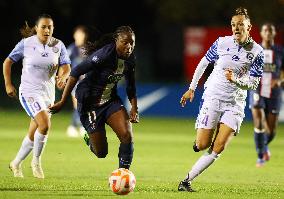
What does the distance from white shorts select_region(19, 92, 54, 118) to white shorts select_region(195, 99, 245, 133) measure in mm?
2433

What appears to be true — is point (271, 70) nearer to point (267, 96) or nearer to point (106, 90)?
point (267, 96)

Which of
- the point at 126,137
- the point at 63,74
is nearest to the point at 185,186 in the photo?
the point at 126,137

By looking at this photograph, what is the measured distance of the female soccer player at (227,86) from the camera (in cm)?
1260

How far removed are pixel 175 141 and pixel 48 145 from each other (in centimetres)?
348

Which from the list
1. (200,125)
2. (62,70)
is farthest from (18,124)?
(200,125)

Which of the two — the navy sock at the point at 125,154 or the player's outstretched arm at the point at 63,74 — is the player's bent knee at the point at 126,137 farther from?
the player's outstretched arm at the point at 63,74

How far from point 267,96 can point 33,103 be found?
5.54m

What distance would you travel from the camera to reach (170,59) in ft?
131

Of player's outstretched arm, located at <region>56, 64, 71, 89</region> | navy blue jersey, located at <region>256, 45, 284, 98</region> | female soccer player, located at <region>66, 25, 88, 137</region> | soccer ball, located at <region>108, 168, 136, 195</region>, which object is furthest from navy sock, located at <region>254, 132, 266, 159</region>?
soccer ball, located at <region>108, 168, 136, 195</region>

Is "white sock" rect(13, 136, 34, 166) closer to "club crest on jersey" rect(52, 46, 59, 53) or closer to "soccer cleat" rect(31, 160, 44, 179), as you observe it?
"soccer cleat" rect(31, 160, 44, 179)

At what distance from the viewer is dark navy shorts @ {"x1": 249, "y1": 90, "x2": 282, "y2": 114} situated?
1745 cm

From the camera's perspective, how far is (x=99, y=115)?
12.6 metres

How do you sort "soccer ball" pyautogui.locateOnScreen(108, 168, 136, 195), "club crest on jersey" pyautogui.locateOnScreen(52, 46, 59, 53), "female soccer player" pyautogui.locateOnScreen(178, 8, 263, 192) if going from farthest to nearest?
"club crest on jersey" pyautogui.locateOnScreen(52, 46, 59, 53) → "female soccer player" pyautogui.locateOnScreen(178, 8, 263, 192) → "soccer ball" pyautogui.locateOnScreen(108, 168, 136, 195)

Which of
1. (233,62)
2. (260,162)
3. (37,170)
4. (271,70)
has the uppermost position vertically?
(233,62)
